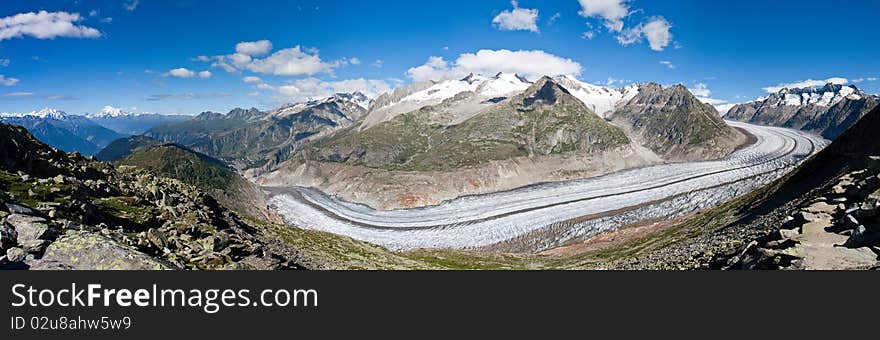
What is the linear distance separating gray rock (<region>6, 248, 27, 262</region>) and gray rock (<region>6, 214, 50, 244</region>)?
1641 millimetres

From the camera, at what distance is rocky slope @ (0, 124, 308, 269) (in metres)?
25.8

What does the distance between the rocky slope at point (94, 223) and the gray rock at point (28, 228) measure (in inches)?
1.7

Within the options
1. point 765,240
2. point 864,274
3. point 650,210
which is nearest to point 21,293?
point 864,274

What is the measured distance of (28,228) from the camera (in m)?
26.7

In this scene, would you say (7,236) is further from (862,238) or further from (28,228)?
(862,238)

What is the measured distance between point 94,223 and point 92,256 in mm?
12177

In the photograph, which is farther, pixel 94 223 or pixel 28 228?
pixel 94 223

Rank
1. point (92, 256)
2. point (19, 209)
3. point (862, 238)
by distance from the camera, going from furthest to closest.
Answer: point (19, 209), point (862, 238), point (92, 256)

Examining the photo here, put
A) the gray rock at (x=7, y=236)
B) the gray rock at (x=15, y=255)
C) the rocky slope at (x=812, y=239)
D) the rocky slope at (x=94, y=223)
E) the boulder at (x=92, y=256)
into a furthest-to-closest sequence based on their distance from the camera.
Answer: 1. the rocky slope at (x=812, y=239)
2. the rocky slope at (x=94, y=223)
3. the boulder at (x=92, y=256)
4. the gray rock at (x=7, y=236)
5. the gray rock at (x=15, y=255)

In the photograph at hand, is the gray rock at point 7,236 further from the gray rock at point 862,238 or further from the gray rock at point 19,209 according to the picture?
the gray rock at point 862,238

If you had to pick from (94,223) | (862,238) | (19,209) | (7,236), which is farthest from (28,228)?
(862,238)

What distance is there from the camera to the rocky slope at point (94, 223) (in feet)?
84.7

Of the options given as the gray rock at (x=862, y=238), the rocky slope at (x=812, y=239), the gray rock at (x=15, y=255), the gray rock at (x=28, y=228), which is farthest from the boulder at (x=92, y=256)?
the gray rock at (x=862, y=238)

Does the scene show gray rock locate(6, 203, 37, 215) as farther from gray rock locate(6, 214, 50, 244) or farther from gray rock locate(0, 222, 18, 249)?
gray rock locate(0, 222, 18, 249)
